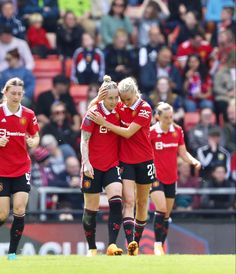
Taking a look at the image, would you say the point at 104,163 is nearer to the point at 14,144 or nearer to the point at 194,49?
the point at 14,144

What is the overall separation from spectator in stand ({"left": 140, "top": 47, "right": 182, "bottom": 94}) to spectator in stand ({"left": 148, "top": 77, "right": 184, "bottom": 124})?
0.50m

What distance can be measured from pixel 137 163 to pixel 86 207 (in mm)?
921

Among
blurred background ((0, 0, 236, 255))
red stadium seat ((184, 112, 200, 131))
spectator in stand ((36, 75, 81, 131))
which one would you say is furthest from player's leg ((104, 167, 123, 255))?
red stadium seat ((184, 112, 200, 131))

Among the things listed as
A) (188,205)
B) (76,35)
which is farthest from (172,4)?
(188,205)

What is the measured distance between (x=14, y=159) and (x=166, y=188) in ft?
12.3

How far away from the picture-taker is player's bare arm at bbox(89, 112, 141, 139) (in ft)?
58.6

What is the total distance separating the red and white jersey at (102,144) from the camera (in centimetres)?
1806

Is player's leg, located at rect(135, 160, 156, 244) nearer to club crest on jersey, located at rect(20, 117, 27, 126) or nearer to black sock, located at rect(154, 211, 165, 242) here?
club crest on jersey, located at rect(20, 117, 27, 126)

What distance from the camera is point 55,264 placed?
641 inches

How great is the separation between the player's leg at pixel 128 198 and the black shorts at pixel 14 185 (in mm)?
1389

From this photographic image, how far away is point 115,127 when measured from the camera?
17891mm

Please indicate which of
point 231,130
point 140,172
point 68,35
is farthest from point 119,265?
point 68,35

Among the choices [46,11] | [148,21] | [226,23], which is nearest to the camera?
[46,11]

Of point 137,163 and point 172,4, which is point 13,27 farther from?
point 137,163
